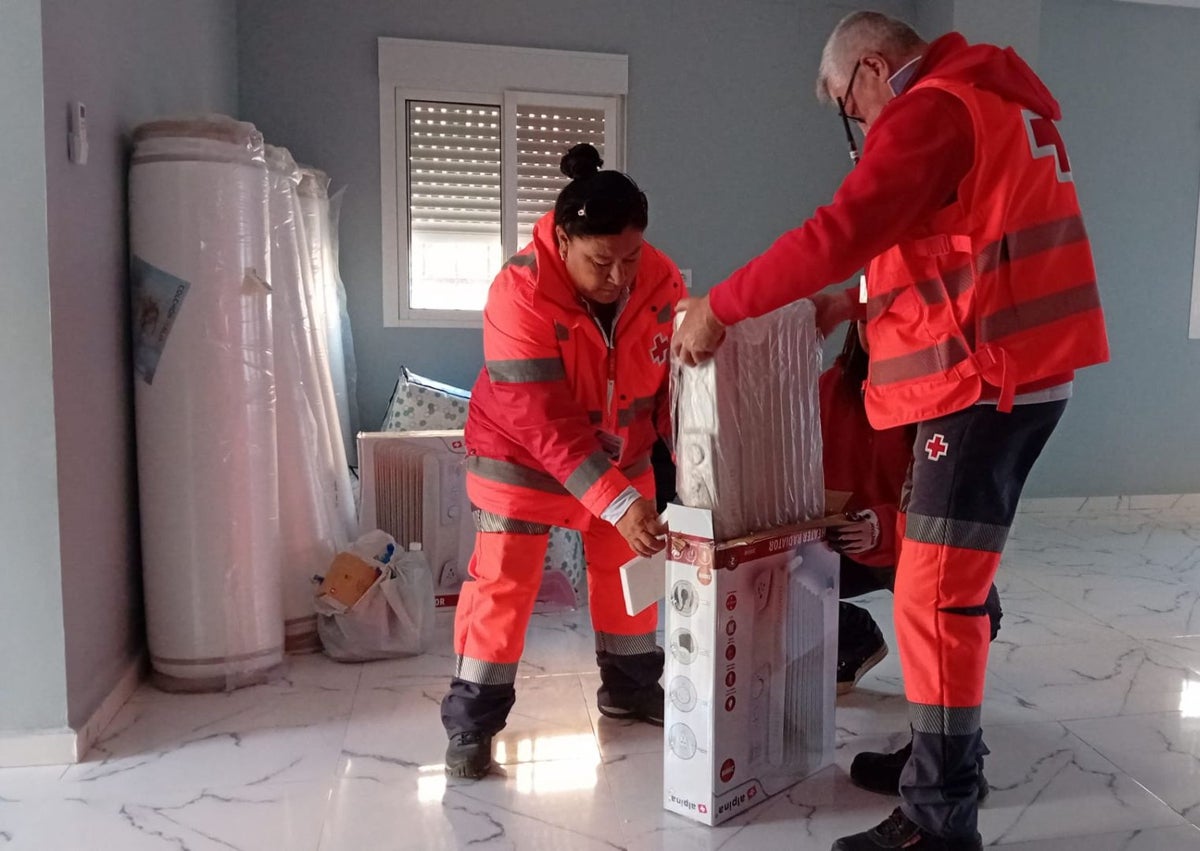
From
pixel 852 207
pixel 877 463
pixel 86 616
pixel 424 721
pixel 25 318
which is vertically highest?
pixel 852 207

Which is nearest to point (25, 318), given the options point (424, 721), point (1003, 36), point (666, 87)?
point (424, 721)

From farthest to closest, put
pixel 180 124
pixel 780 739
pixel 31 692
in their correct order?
pixel 180 124 < pixel 31 692 < pixel 780 739

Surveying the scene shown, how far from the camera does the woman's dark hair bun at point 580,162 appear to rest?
1.62 m

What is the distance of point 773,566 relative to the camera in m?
1.47

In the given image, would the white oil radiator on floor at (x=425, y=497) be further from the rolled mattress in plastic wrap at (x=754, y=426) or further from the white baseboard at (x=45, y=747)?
the rolled mattress in plastic wrap at (x=754, y=426)

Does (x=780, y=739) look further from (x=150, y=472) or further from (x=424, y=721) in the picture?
(x=150, y=472)

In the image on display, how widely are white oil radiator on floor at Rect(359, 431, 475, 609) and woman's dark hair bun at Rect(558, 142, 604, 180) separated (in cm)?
122

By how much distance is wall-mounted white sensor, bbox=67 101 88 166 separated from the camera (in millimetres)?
1711

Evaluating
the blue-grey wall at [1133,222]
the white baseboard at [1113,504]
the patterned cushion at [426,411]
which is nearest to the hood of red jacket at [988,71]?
the patterned cushion at [426,411]

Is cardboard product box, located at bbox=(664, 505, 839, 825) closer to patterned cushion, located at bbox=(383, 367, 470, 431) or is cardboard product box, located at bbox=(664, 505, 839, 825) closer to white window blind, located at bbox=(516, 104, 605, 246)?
patterned cushion, located at bbox=(383, 367, 470, 431)

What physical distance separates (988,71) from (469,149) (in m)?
2.60

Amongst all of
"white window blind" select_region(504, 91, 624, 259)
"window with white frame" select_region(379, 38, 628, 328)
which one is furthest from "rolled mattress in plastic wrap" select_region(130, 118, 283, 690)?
"white window blind" select_region(504, 91, 624, 259)

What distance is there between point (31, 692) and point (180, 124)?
1190 millimetres

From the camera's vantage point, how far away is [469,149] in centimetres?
353
